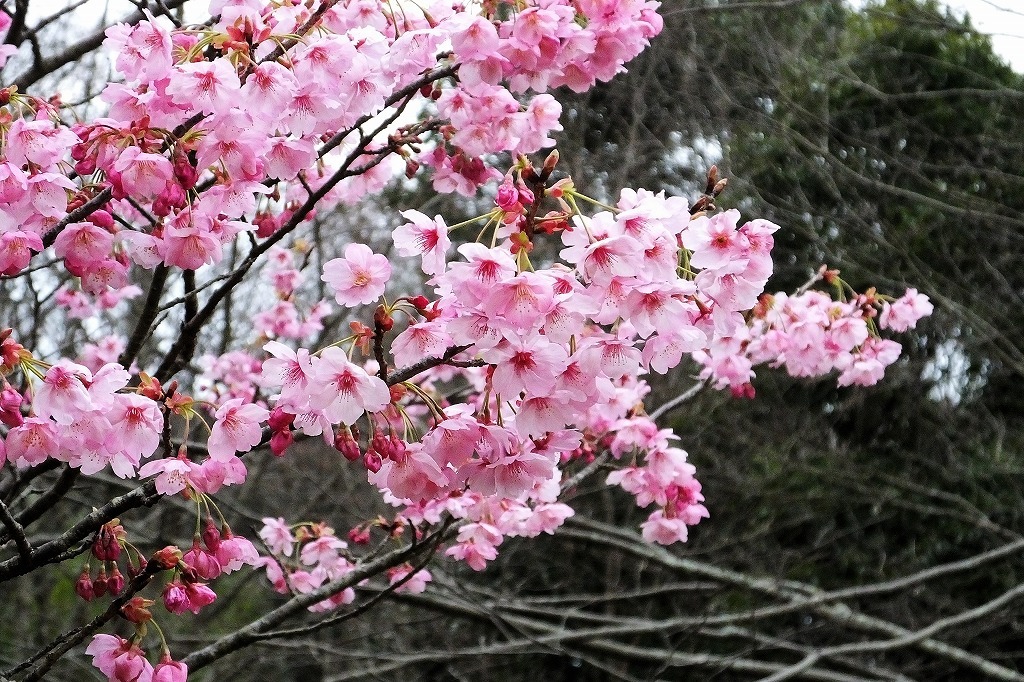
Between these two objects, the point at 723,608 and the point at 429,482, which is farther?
the point at 723,608

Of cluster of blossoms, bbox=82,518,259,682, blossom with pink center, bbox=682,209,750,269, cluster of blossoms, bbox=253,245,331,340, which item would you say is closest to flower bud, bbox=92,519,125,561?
cluster of blossoms, bbox=82,518,259,682

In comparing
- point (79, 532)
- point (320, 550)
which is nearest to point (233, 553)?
point (79, 532)

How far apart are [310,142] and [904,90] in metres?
6.89

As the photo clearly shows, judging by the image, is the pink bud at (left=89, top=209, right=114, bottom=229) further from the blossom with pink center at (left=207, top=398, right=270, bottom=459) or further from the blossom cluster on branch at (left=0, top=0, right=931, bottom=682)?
the blossom with pink center at (left=207, top=398, right=270, bottom=459)

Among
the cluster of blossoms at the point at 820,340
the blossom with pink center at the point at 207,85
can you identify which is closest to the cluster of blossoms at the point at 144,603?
→ the blossom with pink center at the point at 207,85

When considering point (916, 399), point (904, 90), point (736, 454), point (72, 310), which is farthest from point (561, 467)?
point (904, 90)

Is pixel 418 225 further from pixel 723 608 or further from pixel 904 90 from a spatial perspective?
pixel 904 90

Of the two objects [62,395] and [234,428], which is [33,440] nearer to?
[62,395]

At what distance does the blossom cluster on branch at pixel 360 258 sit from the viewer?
4.18 feet

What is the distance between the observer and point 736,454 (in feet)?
23.5

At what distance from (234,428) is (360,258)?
34 centimetres

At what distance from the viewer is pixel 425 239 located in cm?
146

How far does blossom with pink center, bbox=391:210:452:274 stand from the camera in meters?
1.42

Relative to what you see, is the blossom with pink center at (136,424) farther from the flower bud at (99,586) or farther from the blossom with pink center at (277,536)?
the blossom with pink center at (277,536)
